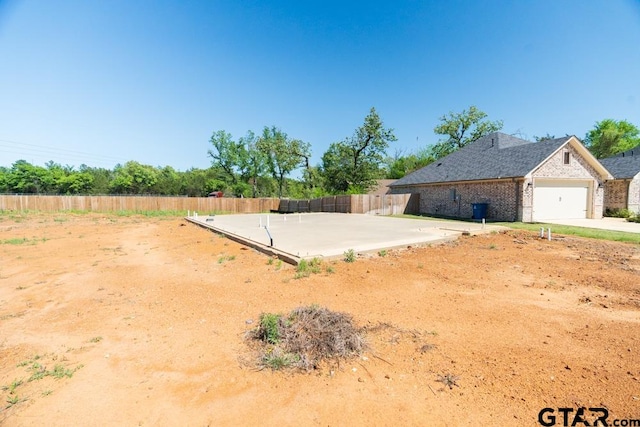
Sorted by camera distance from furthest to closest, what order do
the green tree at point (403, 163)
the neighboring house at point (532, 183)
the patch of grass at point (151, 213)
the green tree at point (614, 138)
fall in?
1. the green tree at point (403, 163)
2. the green tree at point (614, 138)
3. the patch of grass at point (151, 213)
4. the neighboring house at point (532, 183)

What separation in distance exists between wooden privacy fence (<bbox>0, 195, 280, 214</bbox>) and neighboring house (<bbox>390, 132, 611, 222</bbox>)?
22937mm

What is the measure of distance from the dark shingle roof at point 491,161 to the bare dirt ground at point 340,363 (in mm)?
11729

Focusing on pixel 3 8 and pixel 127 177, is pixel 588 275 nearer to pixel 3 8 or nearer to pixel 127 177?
pixel 3 8

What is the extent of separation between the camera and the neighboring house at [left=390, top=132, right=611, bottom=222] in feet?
52.7

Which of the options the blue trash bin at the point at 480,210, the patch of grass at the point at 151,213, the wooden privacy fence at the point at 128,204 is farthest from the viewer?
the wooden privacy fence at the point at 128,204

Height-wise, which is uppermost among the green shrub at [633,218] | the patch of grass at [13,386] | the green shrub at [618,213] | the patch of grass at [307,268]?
the green shrub at [618,213]

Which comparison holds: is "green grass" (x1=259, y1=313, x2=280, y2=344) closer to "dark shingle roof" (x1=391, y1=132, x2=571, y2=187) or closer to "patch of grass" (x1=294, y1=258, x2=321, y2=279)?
"patch of grass" (x1=294, y1=258, x2=321, y2=279)

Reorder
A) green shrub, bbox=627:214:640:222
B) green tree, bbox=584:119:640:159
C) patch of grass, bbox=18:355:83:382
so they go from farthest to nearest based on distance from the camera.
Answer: green tree, bbox=584:119:640:159 → green shrub, bbox=627:214:640:222 → patch of grass, bbox=18:355:83:382

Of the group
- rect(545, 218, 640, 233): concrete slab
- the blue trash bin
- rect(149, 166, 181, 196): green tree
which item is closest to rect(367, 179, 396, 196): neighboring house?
the blue trash bin

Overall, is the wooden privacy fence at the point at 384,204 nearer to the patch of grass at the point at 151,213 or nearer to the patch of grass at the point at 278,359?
the patch of grass at the point at 151,213

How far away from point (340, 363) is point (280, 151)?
131 feet

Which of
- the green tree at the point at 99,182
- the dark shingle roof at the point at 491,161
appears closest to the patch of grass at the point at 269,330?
the dark shingle roof at the point at 491,161

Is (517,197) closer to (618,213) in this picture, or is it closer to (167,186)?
(618,213)

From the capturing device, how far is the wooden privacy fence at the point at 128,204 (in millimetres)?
28281
